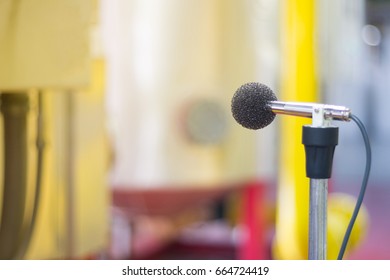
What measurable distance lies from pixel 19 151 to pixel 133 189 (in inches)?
35.6

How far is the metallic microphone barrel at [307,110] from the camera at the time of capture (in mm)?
568

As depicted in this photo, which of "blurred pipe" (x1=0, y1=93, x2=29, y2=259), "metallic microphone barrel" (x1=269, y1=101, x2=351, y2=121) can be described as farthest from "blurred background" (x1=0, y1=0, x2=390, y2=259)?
"metallic microphone barrel" (x1=269, y1=101, x2=351, y2=121)

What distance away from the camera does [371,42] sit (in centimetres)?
633

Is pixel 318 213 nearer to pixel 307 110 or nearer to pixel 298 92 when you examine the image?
pixel 307 110

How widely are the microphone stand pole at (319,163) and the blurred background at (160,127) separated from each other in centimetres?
12

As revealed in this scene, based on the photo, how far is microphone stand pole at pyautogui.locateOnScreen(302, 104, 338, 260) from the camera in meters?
0.57

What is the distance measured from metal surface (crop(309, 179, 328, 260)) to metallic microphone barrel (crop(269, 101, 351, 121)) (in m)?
0.06

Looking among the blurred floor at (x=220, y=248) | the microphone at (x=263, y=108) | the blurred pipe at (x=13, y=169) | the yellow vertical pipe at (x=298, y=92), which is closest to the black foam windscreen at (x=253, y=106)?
the microphone at (x=263, y=108)

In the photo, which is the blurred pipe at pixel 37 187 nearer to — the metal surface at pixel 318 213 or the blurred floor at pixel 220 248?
the metal surface at pixel 318 213

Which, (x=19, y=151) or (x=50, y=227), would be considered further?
(x=50, y=227)

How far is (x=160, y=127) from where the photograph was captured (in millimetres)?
1698

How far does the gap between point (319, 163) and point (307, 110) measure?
0.16 ft
